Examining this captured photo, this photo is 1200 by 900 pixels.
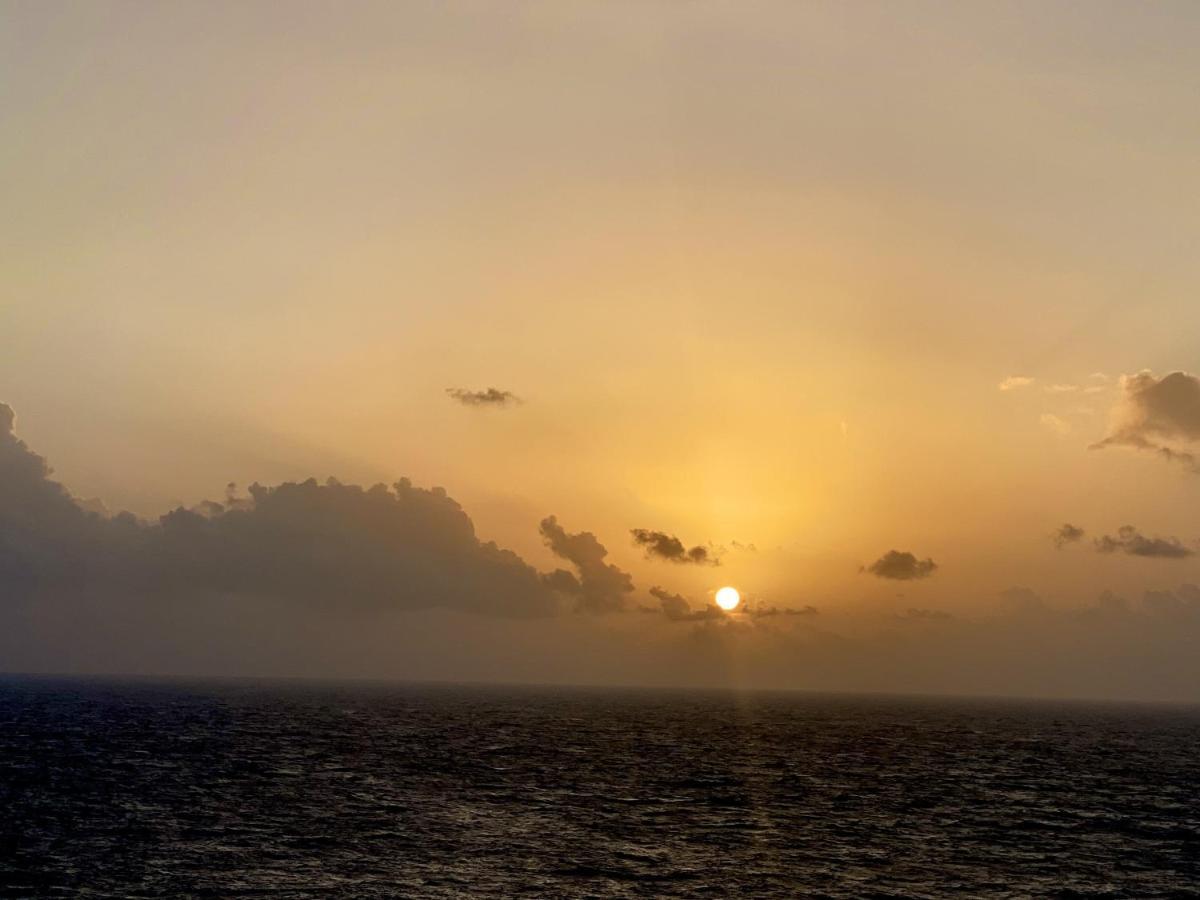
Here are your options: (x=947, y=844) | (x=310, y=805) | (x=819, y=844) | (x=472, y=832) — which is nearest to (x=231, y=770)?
(x=310, y=805)

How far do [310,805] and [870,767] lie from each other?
70462 mm

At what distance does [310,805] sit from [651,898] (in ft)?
119

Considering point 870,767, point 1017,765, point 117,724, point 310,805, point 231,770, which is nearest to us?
point 310,805

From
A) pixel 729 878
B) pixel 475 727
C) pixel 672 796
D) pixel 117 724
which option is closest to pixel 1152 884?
pixel 729 878

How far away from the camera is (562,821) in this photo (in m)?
77.6

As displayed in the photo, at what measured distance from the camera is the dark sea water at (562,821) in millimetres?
59312

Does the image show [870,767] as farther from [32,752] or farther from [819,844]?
[32,752]

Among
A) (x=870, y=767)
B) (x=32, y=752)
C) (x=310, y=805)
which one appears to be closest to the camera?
(x=310, y=805)

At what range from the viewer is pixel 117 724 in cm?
16562

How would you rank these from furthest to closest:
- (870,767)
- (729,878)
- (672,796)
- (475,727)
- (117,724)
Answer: (475,727) < (117,724) < (870,767) < (672,796) < (729,878)

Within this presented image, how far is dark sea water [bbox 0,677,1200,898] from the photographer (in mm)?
59312

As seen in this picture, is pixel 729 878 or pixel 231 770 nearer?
pixel 729 878

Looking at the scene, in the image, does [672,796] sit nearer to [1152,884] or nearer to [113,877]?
[1152,884]

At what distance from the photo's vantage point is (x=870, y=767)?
124812 mm
